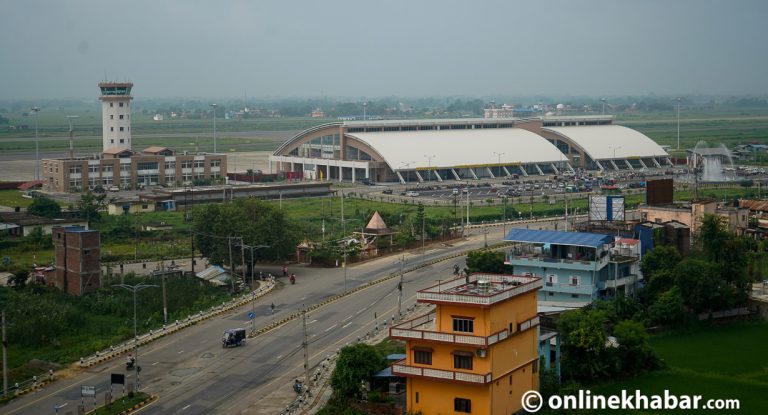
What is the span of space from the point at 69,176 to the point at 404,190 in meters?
29.1

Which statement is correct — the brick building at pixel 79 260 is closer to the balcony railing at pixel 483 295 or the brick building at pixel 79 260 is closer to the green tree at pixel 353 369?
the green tree at pixel 353 369

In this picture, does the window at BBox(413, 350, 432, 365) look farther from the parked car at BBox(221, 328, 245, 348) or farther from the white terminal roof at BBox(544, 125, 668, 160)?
the white terminal roof at BBox(544, 125, 668, 160)

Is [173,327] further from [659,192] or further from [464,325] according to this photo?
[659,192]

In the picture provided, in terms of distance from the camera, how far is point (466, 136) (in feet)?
358

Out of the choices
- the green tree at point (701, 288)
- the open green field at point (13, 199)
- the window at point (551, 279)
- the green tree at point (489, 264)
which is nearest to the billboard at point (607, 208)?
the green tree at point (489, 264)

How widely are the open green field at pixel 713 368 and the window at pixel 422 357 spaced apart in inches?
255

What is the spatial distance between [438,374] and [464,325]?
1.49 meters

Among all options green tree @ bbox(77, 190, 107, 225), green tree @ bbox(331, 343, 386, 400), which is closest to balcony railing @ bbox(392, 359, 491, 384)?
green tree @ bbox(331, 343, 386, 400)

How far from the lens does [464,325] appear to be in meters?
28.3

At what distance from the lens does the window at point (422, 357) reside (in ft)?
93.4

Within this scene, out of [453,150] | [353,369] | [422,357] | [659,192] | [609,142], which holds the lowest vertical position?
[353,369]

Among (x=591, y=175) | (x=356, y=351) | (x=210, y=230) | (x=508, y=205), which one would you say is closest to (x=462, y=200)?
(x=508, y=205)

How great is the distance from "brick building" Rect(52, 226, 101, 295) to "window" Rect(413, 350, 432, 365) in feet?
72.9

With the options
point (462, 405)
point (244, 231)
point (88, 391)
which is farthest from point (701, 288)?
point (88, 391)
